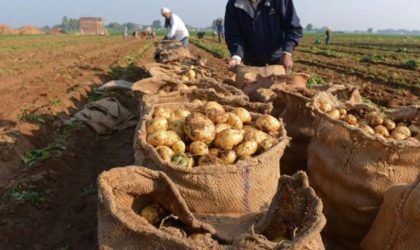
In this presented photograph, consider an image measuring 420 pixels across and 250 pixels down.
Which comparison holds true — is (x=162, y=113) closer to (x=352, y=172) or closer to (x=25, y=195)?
(x=352, y=172)

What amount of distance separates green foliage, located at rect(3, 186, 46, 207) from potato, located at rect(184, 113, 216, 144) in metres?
2.43

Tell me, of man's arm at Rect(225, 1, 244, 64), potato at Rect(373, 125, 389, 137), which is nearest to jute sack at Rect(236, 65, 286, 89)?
man's arm at Rect(225, 1, 244, 64)

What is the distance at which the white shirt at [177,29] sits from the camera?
11.4m

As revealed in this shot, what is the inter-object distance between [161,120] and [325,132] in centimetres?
125

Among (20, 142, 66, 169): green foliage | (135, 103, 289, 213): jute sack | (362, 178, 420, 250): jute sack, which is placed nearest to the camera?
(362, 178, 420, 250): jute sack

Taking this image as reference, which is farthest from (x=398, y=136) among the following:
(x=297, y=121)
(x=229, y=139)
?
(x=229, y=139)

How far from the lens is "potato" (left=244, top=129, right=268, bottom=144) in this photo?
2939 mm

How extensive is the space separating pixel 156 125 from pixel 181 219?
970mm

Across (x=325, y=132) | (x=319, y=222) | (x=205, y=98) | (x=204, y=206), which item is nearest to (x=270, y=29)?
(x=205, y=98)

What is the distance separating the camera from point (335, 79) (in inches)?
558

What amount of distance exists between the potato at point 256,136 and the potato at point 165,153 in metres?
0.57

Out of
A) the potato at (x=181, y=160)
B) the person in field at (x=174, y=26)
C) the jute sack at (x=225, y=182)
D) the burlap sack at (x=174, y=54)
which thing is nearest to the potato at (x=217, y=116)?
the potato at (x=181, y=160)

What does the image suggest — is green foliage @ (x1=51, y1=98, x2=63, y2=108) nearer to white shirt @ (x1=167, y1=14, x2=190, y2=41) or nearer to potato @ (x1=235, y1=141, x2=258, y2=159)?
white shirt @ (x1=167, y1=14, x2=190, y2=41)

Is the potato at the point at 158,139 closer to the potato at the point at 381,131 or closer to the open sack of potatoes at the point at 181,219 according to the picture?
the open sack of potatoes at the point at 181,219
